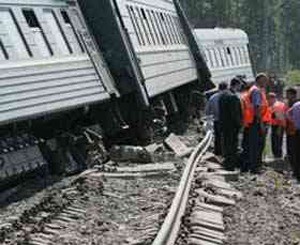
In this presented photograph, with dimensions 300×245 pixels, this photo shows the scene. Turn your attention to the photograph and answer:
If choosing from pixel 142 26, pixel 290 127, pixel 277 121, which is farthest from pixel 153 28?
pixel 290 127

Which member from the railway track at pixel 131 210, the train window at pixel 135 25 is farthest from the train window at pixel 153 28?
the railway track at pixel 131 210

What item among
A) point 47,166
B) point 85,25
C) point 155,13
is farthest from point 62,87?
point 155,13

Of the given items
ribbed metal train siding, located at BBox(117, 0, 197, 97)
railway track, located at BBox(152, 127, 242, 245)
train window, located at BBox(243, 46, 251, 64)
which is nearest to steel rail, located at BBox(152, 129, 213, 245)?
railway track, located at BBox(152, 127, 242, 245)

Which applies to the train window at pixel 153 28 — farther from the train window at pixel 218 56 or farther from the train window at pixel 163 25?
the train window at pixel 218 56

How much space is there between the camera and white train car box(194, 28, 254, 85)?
34312mm

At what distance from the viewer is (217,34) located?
124 feet

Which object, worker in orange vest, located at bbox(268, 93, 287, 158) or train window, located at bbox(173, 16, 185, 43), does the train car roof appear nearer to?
train window, located at bbox(173, 16, 185, 43)

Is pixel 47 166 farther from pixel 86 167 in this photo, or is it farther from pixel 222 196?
pixel 222 196

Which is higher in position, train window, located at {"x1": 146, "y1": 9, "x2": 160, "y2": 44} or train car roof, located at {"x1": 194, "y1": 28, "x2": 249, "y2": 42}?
train window, located at {"x1": 146, "y1": 9, "x2": 160, "y2": 44}

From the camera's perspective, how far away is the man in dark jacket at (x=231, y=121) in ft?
50.5

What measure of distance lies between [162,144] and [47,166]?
17.7ft

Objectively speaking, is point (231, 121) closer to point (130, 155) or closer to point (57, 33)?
point (130, 155)

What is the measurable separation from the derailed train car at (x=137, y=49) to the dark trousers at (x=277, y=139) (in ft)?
8.34

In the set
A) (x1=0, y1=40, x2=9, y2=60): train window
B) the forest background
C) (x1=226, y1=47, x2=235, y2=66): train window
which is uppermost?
(x1=0, y1=40, x2=9, y2=60): train window
